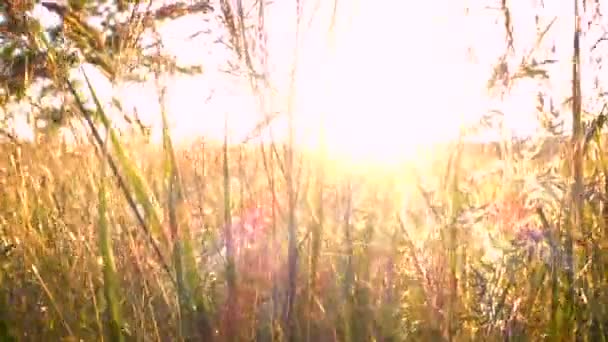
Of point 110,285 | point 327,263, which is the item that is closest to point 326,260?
point 327,263

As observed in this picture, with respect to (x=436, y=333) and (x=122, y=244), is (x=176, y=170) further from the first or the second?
(x=436, y=333)

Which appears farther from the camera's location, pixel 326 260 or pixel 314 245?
pixel 326 260

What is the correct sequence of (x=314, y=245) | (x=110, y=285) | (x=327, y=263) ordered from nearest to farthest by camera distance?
(x=110, y=285)
(x=314, y=245)
(x=327, y=263)

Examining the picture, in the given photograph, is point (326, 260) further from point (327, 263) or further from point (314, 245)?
point (314, 245)

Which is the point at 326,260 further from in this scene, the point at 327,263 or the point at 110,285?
A: the point at 110,285

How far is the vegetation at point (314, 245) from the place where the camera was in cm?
125

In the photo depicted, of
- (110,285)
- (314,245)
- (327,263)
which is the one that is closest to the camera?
(110,285)

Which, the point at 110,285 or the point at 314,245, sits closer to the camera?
the point at 110,285

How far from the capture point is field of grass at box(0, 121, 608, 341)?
4.11 ft

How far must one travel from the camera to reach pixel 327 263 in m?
1.64

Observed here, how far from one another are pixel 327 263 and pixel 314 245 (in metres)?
0.29

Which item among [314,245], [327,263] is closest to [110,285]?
[314,245]

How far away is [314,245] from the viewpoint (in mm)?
1361

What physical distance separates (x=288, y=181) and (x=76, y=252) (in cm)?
64
